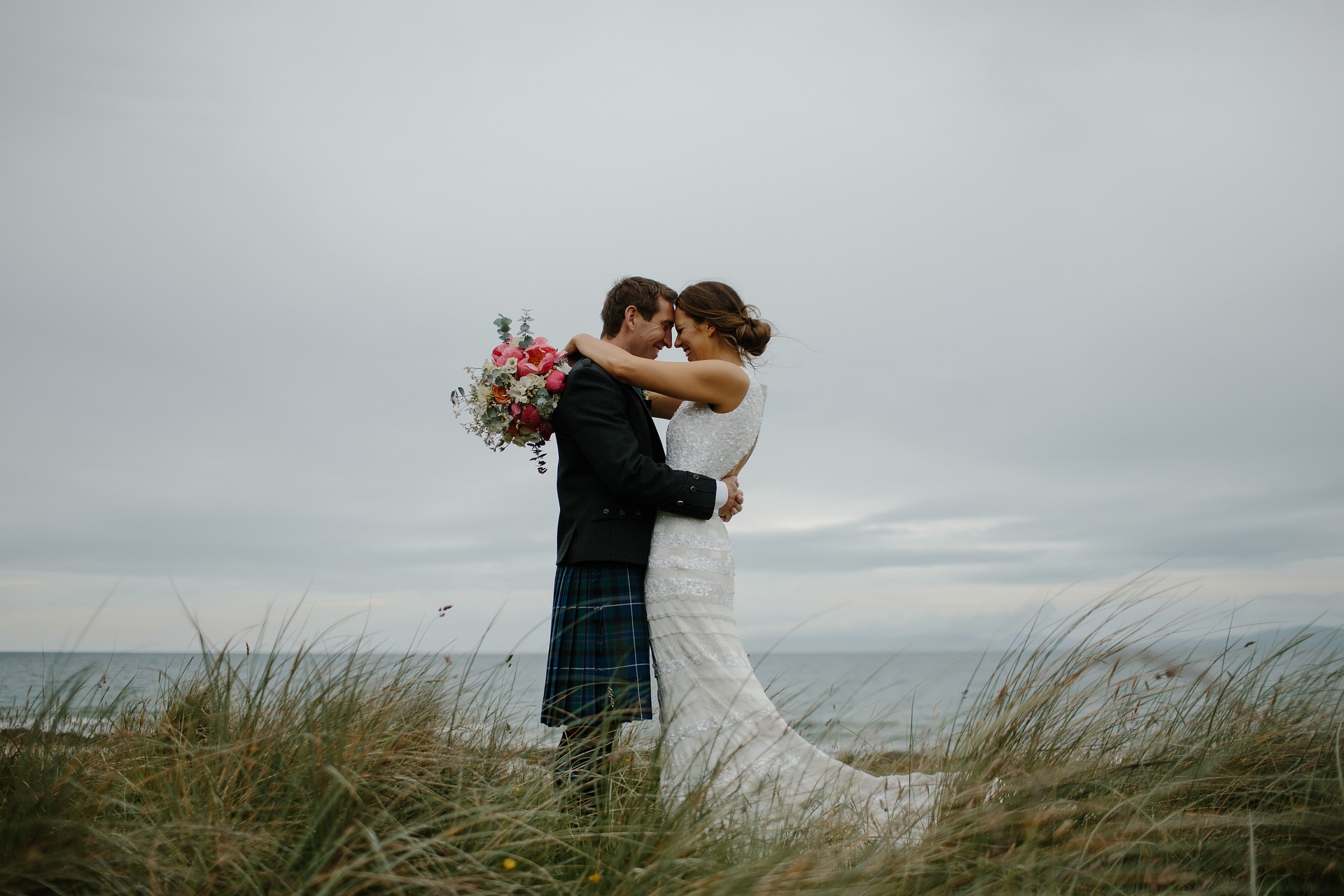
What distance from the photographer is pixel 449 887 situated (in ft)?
7.65

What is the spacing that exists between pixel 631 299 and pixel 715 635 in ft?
5.69

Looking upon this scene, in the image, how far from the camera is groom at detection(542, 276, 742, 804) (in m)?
3.97

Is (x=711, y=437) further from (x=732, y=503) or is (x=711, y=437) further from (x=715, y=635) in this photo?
(x=715, y=635)

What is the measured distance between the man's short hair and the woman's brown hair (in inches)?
4.7

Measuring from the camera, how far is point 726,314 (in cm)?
461

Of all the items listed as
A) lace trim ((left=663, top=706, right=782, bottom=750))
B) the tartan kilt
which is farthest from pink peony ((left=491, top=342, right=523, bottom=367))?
lace trim ((left=663, top=706, right=782, bottom=750))

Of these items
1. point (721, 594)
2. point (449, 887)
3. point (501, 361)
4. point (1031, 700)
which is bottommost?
point (449, 887)

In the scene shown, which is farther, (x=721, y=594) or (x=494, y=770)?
(x=721, y=594)

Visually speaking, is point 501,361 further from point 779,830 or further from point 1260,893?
point 1260,893

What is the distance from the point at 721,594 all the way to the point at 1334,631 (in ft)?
10.1

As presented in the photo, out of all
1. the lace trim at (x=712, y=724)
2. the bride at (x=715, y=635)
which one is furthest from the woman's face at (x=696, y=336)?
the lace trim at (x=712, y=724)

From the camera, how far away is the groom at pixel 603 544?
397 centimetres

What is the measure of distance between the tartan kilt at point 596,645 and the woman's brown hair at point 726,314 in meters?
1.29

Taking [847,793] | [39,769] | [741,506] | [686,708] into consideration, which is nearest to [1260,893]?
[847,793]
